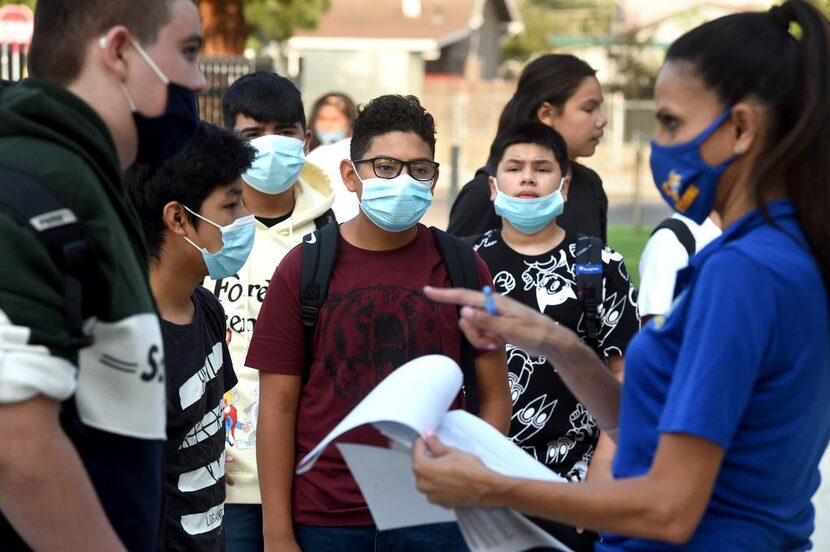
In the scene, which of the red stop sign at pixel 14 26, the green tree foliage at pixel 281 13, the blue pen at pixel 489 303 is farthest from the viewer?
the green tree foliage at pixel 281 13

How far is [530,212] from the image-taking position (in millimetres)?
5105

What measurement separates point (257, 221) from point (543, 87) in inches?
69.2

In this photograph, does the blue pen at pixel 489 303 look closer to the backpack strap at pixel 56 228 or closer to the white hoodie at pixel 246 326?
the backpack strap at pixel 56 228

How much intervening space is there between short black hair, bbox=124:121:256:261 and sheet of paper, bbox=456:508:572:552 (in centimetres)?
202

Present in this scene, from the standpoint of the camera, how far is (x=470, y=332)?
280 centimetres

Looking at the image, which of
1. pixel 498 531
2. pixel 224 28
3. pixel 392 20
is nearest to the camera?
pixel 498 531

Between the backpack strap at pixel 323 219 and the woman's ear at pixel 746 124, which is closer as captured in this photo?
the woman's ear at pixel 746 124

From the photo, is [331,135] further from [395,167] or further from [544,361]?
[395,167]

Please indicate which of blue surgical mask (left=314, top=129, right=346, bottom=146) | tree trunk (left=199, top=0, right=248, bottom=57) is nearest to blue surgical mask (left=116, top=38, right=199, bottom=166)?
blue surgical mask (left=314, top=129, right=346, bottom=146)

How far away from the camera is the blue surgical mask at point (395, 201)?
4.14 metres

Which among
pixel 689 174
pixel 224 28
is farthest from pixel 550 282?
pixel 224 28

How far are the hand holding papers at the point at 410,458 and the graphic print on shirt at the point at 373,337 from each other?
3.64ft

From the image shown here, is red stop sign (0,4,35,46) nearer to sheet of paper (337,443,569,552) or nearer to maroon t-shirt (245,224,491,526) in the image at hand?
maroon t-shirt (245,224,491,526)

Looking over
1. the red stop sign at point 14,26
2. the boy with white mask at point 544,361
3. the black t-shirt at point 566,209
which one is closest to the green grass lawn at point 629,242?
the red stop sign at point 14,26
